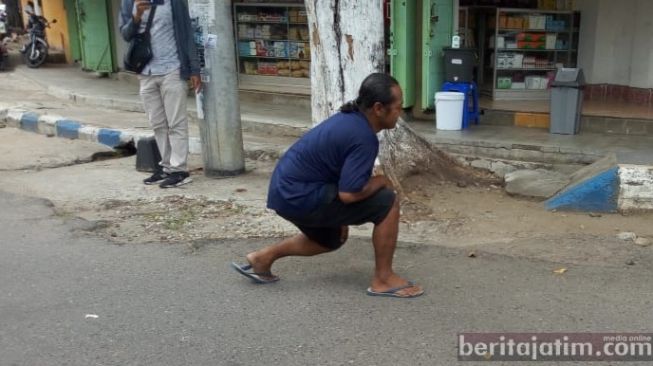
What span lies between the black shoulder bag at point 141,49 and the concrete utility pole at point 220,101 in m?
0.62

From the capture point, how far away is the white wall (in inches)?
367

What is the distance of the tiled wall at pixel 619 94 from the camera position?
937cm

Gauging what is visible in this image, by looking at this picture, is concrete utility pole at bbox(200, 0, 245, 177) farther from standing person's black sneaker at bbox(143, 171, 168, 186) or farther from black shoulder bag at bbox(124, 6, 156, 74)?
black shoulder bag at bbox(124, 6, 156, 74)

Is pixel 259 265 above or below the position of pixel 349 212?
below

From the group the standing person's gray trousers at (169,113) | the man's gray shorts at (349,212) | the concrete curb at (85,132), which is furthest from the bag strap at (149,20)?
the man's gray shorts at (349,212)

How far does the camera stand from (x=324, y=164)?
12.7 ft

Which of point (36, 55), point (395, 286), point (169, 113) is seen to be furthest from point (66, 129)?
point (36, 55)

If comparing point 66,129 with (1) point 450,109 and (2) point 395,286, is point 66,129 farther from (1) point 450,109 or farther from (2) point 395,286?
(2) point 395,286

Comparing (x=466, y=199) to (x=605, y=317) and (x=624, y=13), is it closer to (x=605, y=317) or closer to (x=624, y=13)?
(x=605, y=317)

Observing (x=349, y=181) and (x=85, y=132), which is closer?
(x=349, y=181)

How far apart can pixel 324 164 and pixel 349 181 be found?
0.23m

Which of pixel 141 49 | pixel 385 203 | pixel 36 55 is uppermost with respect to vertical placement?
pixel 141 49

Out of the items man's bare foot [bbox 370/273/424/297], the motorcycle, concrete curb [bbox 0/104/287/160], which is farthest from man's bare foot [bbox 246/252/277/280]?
the motorcycle

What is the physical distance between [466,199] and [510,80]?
4448mm
